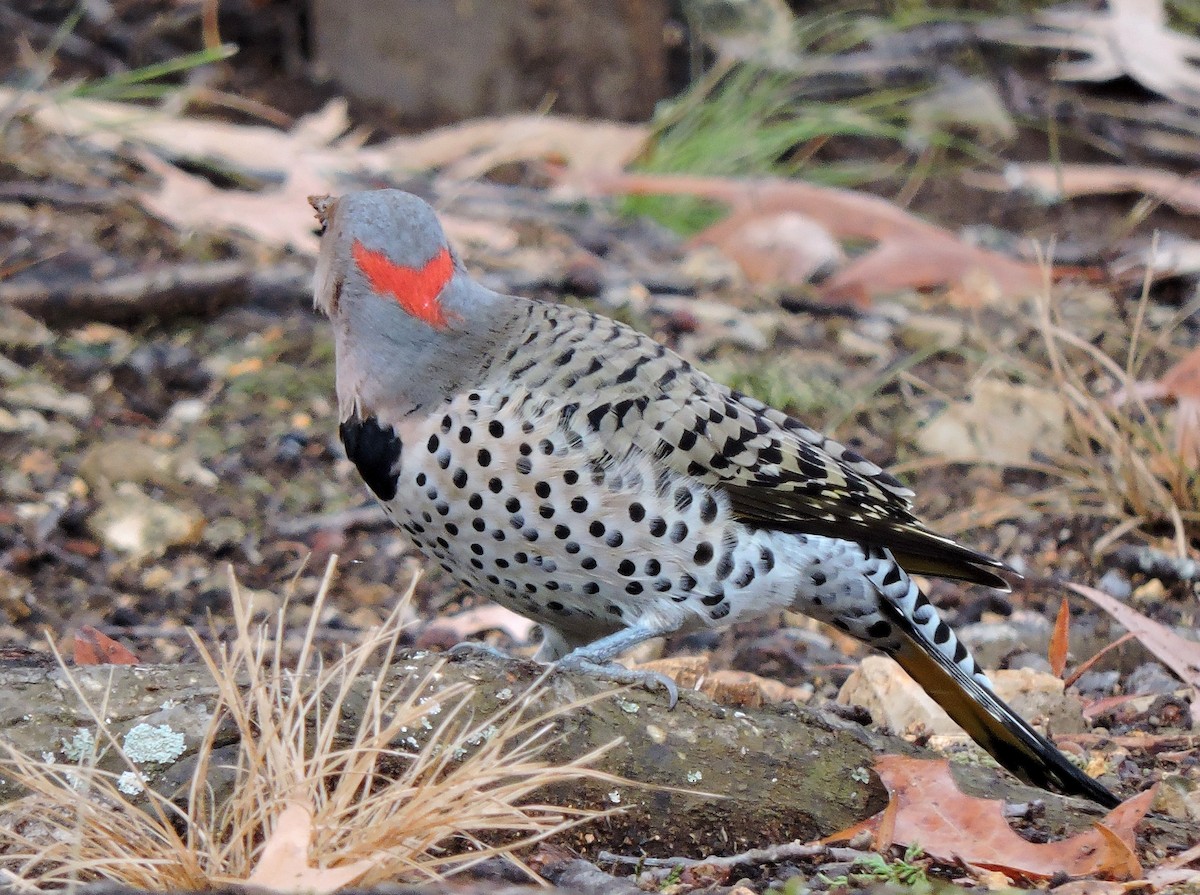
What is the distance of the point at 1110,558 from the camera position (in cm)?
500

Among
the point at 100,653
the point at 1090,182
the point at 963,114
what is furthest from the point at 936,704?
the point at 963,114

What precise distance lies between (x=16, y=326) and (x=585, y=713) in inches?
153

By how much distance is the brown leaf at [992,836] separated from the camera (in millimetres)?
2822

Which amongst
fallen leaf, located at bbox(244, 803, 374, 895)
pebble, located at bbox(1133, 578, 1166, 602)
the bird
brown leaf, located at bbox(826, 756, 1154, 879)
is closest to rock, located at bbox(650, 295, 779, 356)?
pebble, located at bbox(1133, 578, 1166, 602)

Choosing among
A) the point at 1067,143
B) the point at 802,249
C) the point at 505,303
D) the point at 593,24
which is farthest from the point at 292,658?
the point at 1067,143

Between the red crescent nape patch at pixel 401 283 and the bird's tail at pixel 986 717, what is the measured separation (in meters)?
1.29

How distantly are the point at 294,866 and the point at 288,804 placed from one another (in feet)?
0.38

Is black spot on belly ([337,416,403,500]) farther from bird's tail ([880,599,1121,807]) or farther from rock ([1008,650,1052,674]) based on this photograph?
rock ([1008,650,1052,674])

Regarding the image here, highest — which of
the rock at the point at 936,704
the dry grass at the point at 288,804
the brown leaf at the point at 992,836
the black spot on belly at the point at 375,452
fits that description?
the black spot on belly at the point at 375,452

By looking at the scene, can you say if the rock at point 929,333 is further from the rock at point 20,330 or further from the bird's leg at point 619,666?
the rock at point 20,330

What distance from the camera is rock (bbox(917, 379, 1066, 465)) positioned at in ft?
18.8

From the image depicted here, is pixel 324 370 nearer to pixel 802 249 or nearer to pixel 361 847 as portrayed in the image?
pixel 802 249

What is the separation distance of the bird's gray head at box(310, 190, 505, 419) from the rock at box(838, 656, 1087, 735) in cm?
128

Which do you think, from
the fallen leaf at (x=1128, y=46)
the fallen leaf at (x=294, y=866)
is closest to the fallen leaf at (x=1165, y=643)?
the fallen leaf at (x=294, y=866)
